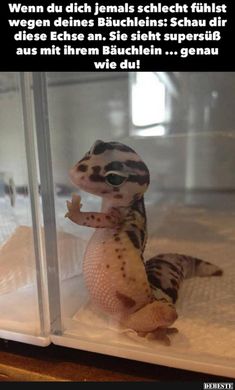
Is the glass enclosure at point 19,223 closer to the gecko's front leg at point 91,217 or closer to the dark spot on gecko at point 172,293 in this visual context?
the gecko's front leg at point 91,217

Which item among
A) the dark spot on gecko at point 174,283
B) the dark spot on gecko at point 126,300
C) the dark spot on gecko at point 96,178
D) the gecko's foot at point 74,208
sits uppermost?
the dark spot on gecko at point 96,178

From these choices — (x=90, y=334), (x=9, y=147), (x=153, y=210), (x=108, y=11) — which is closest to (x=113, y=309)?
(x=90, y=334)

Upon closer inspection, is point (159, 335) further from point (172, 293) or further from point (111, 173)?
point (111, 173)

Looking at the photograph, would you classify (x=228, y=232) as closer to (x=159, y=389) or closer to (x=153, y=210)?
(x=153, y=210)

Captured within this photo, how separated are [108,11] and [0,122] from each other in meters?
0.17

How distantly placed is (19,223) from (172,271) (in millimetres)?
212

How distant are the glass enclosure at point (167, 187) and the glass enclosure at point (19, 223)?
3 centimetres

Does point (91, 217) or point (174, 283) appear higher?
point (91, 217)

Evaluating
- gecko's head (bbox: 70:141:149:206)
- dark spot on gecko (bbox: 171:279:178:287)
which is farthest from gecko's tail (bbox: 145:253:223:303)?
gecko's head (bbox: 70:141:149:206)

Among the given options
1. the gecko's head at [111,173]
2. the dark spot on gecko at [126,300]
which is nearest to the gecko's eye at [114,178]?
the gecko's head at [111,173]

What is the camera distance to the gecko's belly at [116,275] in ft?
1.36

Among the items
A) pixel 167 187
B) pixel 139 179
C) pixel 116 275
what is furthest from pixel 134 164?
pixel 167 187

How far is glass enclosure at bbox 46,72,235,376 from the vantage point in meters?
0.42

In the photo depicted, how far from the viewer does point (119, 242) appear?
428 millimetres
